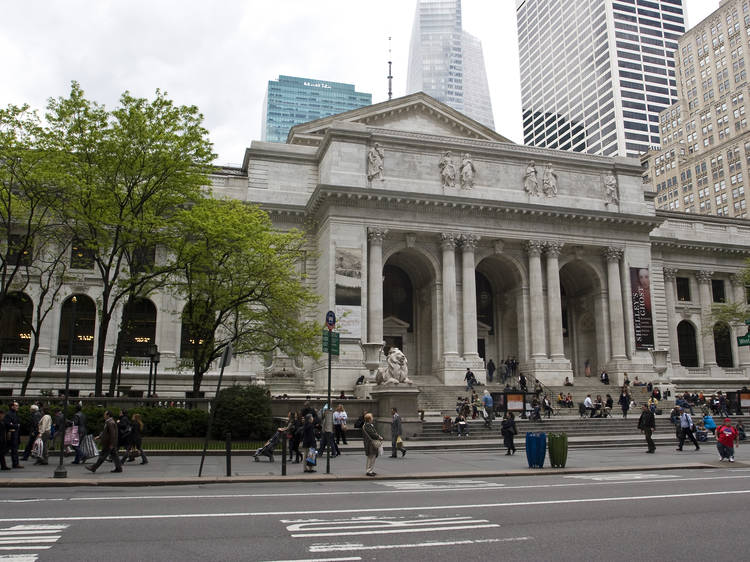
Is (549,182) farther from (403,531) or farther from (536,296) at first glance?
(403,531)

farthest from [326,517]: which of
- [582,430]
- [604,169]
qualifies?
[604,169]

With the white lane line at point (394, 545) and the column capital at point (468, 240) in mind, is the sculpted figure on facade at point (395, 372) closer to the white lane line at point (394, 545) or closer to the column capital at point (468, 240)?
the column capital at point (468, 240)

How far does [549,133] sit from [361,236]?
146922 millimetres

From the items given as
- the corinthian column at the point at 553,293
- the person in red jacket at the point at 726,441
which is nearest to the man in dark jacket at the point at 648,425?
the person in red jacket at the point at 726,441

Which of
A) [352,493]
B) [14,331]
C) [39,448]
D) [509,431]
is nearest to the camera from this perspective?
[352,493]

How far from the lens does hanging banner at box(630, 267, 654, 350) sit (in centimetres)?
4731

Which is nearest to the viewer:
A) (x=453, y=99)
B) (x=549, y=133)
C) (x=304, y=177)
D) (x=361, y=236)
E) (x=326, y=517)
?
(x=326, y=517)

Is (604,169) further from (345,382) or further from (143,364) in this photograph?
(143,364)

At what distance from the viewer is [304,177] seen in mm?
47344

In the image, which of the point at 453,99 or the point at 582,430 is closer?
the point at 582,430

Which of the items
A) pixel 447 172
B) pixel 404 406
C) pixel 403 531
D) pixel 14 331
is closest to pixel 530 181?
pixel 447 172

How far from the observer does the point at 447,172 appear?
1809 inches

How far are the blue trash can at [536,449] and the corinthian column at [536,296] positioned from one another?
92.8 feet

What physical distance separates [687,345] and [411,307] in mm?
25235
